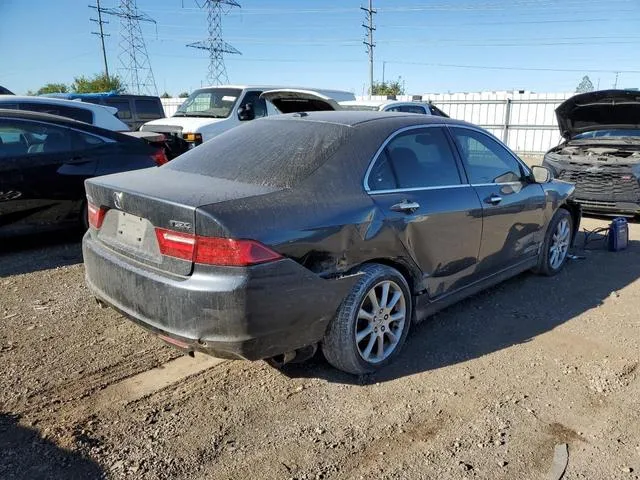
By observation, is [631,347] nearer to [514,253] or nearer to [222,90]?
[514,253]

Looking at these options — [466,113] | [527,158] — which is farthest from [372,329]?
[466,113]

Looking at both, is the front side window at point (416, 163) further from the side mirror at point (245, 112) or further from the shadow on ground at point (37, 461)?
the side mirror at point (245, 112)

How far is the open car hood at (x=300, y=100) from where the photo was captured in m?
7.10

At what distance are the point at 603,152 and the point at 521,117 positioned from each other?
11.5 meters

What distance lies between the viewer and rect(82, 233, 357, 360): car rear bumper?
8.49 ft

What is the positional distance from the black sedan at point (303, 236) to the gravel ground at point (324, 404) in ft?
→ 1.01

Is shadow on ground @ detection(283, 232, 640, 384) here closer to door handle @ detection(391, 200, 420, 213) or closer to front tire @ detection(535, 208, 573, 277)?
front tire @ detection(535, 208, 573, 277)

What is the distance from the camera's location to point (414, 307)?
359 cm

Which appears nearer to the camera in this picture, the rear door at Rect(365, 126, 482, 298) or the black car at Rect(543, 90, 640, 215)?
the rear door at Rect(365, 126, 482, 298)

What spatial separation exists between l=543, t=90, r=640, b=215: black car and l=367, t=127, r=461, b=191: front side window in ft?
16.1

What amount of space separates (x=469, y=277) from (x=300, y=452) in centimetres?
207

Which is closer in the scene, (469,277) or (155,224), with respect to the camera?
(155,224)

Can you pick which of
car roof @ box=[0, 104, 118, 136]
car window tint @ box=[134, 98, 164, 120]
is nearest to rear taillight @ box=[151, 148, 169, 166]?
car roof @ box=[0, 104, 118, 136]

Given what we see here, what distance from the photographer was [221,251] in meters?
2.58
